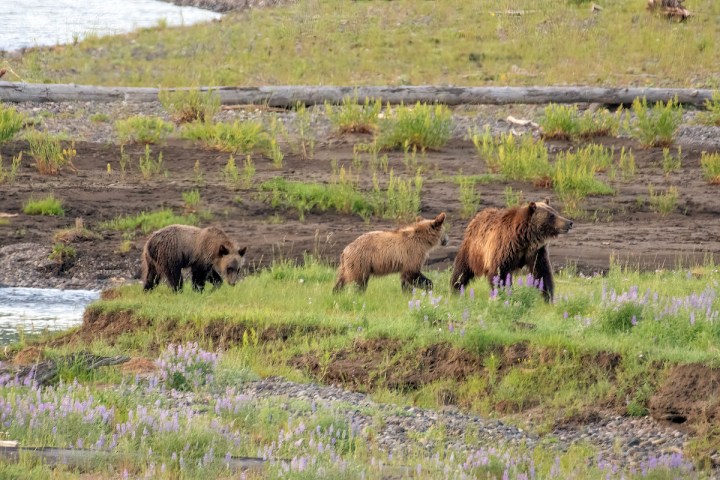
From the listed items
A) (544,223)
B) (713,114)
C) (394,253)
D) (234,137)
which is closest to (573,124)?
(713,114)

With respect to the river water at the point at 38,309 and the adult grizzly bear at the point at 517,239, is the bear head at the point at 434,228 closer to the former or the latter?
the adult grizzly bear at the point at 517,239

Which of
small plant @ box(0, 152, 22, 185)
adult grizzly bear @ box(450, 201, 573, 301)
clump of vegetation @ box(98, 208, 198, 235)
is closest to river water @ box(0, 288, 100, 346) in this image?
clump of vegetation @ box(98, 208, 198, 235)

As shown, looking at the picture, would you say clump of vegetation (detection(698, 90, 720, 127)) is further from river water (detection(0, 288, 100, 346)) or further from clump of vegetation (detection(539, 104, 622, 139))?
river water (detection(0, 288, 100, 346))

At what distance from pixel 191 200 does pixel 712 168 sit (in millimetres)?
8137

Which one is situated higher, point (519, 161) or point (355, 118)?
point (355, 118)

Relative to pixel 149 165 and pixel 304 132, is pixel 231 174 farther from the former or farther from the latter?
pixel 304 132

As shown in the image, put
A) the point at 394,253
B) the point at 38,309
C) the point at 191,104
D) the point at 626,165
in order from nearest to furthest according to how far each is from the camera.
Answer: the point at 394,253
the point at 38,309
the point at 626,165
the point at 191,104

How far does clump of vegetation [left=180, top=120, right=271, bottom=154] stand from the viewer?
2273 cm

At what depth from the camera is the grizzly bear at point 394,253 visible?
43.1 ft

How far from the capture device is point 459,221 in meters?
18.6

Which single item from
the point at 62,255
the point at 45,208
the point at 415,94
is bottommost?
the point at 62,255

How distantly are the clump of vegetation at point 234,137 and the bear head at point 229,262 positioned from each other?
28.0 feet

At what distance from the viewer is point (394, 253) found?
1311 centimetres

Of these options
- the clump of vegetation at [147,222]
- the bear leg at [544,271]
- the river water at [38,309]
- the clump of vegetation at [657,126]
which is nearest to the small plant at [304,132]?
the clump of vegetation at [147,222]
